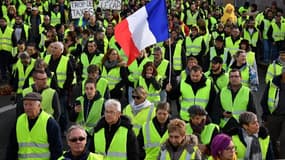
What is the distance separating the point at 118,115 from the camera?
278 inches

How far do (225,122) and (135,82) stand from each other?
2716 mm

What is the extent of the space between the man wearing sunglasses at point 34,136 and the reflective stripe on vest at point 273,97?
382 cm

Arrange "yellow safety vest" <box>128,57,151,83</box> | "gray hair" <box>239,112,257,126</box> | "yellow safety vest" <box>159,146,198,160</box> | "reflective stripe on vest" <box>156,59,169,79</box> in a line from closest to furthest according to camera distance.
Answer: "yellow safety vest" <box>159,146,198,160</box> → "gray hair" <box>239,112,257,126</box> → "reflective stripe on vest" <box>156,59,169,79</box> → "yellow safety vest" <box>128,57,151,83</box>

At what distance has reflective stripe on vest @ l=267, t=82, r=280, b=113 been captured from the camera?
9.68 meters

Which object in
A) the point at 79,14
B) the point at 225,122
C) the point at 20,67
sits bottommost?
the point at 225,122

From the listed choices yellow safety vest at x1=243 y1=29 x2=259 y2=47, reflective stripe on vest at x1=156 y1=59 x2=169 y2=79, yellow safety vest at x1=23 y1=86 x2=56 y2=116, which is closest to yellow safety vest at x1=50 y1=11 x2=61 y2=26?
yellow safety vest at x1=243 y1=29 x2=259 y2=47

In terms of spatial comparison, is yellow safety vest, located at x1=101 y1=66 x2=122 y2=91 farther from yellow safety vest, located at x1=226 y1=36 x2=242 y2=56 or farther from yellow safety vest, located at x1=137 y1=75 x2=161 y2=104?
yellow safety vest, located at x1=226 y1=36 x2=242 y2=56

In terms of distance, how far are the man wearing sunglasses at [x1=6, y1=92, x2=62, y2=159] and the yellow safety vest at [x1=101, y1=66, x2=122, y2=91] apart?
4.36 metres

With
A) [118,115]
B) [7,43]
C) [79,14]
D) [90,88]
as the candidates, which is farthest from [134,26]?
[79,14]

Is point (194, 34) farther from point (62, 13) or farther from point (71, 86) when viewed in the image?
point (62, 13)

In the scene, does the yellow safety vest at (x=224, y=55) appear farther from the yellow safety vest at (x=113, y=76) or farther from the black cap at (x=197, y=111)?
the black cap at (x=197, y=111)

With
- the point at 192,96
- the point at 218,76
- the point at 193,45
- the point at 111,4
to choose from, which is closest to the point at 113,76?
the point at 218,76

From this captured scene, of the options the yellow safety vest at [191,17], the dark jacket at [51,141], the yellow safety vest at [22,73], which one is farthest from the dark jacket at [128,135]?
the yellow safety vest at [191,17]

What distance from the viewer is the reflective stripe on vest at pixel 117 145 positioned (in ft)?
22.9
